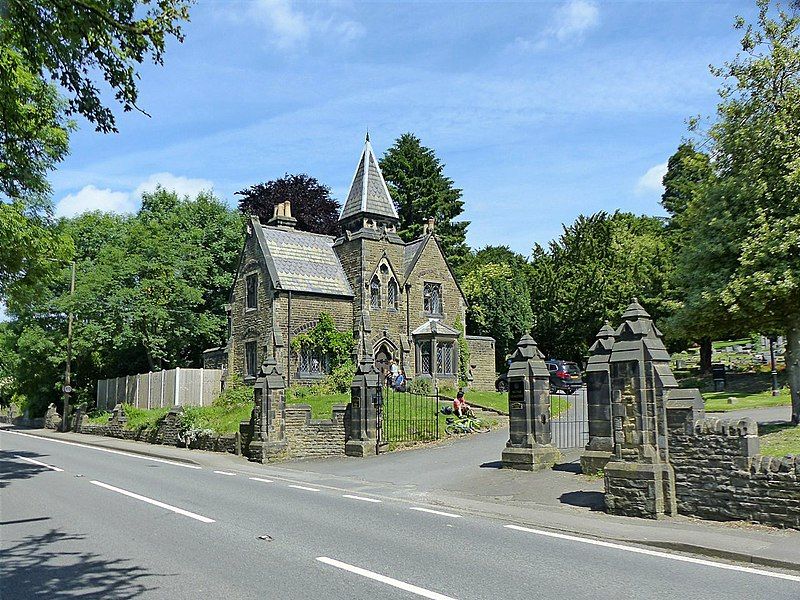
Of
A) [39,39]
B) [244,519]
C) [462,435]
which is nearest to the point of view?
[39,39]

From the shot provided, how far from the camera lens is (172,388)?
36.6m

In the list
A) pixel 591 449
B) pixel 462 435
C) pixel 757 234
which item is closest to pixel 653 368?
pixel 591 449

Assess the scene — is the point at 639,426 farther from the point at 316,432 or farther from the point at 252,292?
the point at 252,292

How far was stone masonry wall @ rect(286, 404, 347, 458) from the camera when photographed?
22.5m

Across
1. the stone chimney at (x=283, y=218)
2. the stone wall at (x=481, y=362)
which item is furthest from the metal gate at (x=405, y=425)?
the stone chimney at (x=283, y=218)

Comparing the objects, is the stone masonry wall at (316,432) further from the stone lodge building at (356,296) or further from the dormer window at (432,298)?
the dormer window at (432,298)

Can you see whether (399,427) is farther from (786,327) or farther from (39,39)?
(39,39)

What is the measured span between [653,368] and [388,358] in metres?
27.6

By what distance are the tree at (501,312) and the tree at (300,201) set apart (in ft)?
41.6

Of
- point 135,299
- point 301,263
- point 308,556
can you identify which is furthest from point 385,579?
point 135,299

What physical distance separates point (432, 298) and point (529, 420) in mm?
24886

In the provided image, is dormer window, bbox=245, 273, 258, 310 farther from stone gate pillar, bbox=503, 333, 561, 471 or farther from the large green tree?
stone gate pillar, bbox=503, 333, 561, 471

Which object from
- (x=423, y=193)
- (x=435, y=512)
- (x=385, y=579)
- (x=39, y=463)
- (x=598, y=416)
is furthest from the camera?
(x=423, y=193)

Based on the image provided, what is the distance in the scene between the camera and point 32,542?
9328 millimetres
